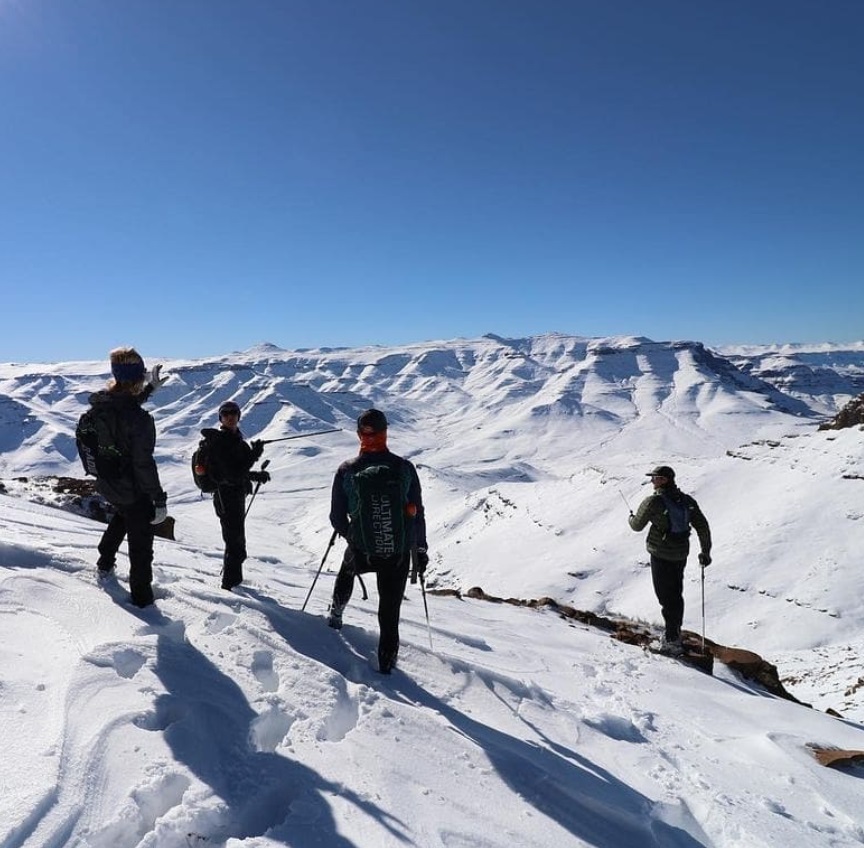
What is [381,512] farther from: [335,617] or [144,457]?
[144,457]

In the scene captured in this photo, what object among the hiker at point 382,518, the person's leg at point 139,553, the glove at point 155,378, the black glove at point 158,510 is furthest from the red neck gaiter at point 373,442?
the person's leg at point 139,553

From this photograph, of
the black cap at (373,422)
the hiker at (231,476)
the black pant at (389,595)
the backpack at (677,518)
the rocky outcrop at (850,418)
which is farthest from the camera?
the rocky outcrop at (850,418)

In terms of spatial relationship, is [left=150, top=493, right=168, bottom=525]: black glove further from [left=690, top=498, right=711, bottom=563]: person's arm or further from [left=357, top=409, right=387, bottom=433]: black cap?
[left=690, top=498, right=711, bottom=563]: person's arm

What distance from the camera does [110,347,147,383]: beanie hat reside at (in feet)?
18.6

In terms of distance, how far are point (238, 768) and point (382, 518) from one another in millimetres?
2396

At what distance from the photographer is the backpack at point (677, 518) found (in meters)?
9.46

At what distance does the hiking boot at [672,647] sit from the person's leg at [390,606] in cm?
624

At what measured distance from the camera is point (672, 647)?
9.65 metres

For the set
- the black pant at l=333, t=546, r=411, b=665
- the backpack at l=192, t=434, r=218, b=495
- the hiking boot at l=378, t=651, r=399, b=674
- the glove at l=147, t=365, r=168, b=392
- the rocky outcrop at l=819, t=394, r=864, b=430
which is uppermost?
the rocky outcrop at l=819, t=394, r=864, b=430

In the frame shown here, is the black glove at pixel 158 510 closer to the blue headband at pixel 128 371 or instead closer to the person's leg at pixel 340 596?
the blue headband at pixel 128 371

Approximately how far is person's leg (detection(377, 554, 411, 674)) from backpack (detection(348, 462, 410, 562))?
5.9 inches

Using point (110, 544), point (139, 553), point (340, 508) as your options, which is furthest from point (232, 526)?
point (340, 508)

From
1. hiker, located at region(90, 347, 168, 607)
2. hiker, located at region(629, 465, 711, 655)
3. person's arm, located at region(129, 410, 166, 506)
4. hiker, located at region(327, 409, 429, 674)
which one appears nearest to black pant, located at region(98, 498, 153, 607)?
hiker, located at region(90, 347, 168, 607)

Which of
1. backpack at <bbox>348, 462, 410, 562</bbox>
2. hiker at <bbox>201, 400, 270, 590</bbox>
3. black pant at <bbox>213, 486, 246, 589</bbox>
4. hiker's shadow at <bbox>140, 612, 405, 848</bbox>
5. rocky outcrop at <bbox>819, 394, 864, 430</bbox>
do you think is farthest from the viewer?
rocky outcrop at <bbox>819, 394, 864, 430</bbox>
